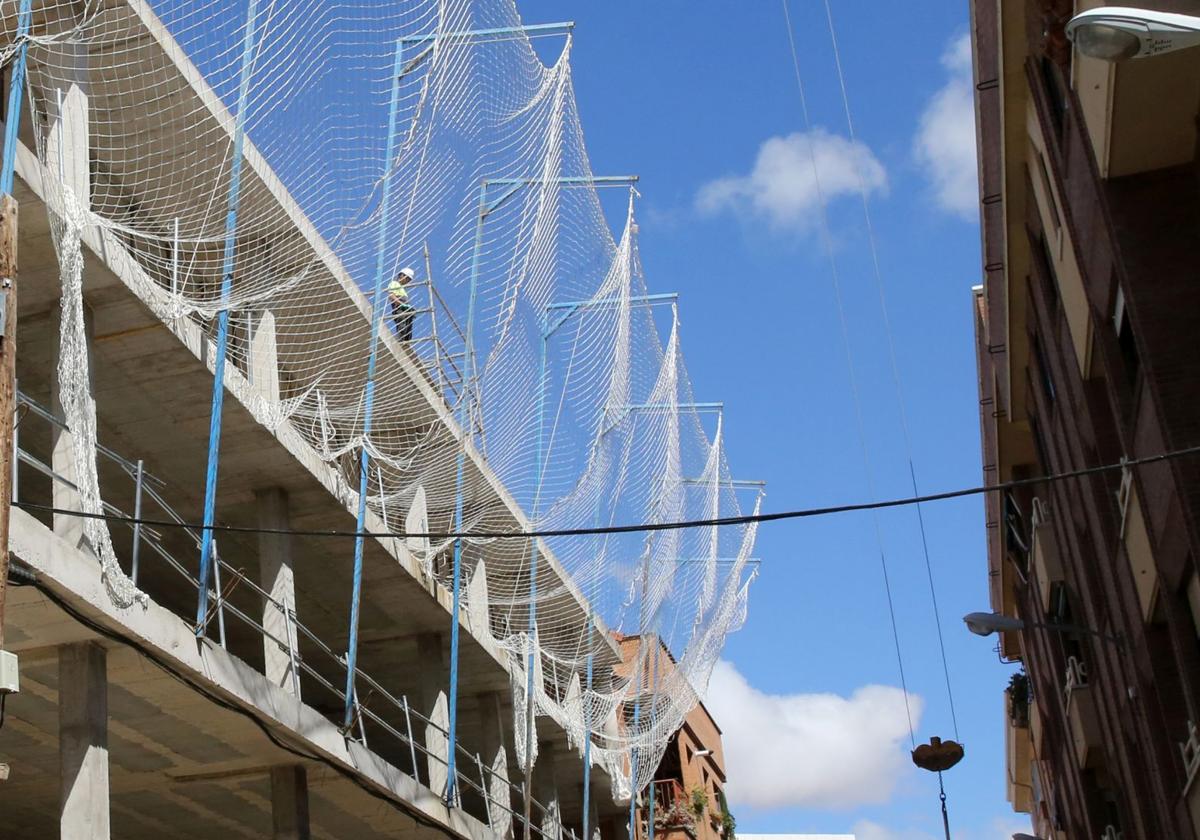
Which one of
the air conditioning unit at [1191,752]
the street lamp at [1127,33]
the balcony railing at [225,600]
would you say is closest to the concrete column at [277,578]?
the balcony railing at [225,600]

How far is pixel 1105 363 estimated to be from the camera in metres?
16.6

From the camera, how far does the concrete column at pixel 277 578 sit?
21156 millimetres

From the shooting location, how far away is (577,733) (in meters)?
28.4

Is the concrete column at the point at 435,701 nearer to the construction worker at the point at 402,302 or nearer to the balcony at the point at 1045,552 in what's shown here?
the construction worker at the point at 402,302

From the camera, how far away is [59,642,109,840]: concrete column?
49.8 ft

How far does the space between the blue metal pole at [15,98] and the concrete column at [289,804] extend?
931cm

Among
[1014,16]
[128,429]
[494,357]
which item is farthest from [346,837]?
[1014,16]

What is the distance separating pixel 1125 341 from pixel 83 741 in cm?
1122

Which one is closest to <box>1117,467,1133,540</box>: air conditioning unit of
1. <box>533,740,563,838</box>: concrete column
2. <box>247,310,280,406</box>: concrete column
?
<box>247,310,280,406</box>: concrete column

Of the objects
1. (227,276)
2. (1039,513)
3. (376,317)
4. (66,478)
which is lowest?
(66,478)

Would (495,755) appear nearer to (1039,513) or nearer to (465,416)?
(465,416)

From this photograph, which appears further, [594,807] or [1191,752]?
[594,807]

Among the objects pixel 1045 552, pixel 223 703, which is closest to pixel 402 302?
pixel 223 703

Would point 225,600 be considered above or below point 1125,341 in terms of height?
above
